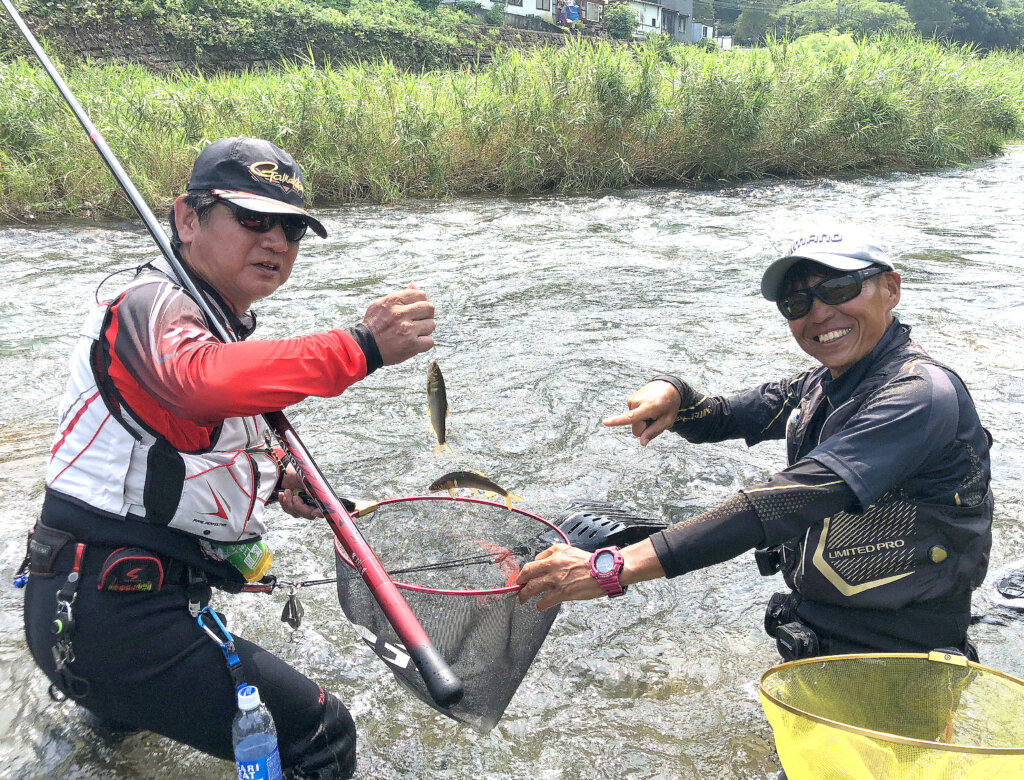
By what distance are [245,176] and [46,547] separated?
4.42 ft

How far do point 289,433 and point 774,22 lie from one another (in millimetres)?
119827

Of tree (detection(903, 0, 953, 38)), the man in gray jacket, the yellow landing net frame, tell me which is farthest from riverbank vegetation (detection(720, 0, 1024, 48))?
the yellow landing net frame

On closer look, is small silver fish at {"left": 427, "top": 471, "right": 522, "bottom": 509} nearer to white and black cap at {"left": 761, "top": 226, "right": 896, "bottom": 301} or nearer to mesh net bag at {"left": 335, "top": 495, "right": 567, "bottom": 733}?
mesh net bag at {"left": 335, "top": 495, "right": 567, "bottom": 733}

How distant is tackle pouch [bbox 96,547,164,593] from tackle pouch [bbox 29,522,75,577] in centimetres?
15

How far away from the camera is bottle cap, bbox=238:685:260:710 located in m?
2.55

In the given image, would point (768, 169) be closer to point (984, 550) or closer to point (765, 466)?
point (765, 466)

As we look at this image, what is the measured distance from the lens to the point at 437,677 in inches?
86.1

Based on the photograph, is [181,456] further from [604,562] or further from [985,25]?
[985,25]

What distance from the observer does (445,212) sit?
540 inches

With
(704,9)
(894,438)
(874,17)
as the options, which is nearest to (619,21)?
(704,9)

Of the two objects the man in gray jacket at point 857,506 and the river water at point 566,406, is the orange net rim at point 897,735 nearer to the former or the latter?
the man in gray jacket at point 857,506

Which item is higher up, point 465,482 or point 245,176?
point 245,176

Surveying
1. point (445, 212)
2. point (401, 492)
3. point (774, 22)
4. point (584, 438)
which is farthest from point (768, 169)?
point (774, 22)

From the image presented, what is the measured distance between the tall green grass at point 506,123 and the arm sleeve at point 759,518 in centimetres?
1187
